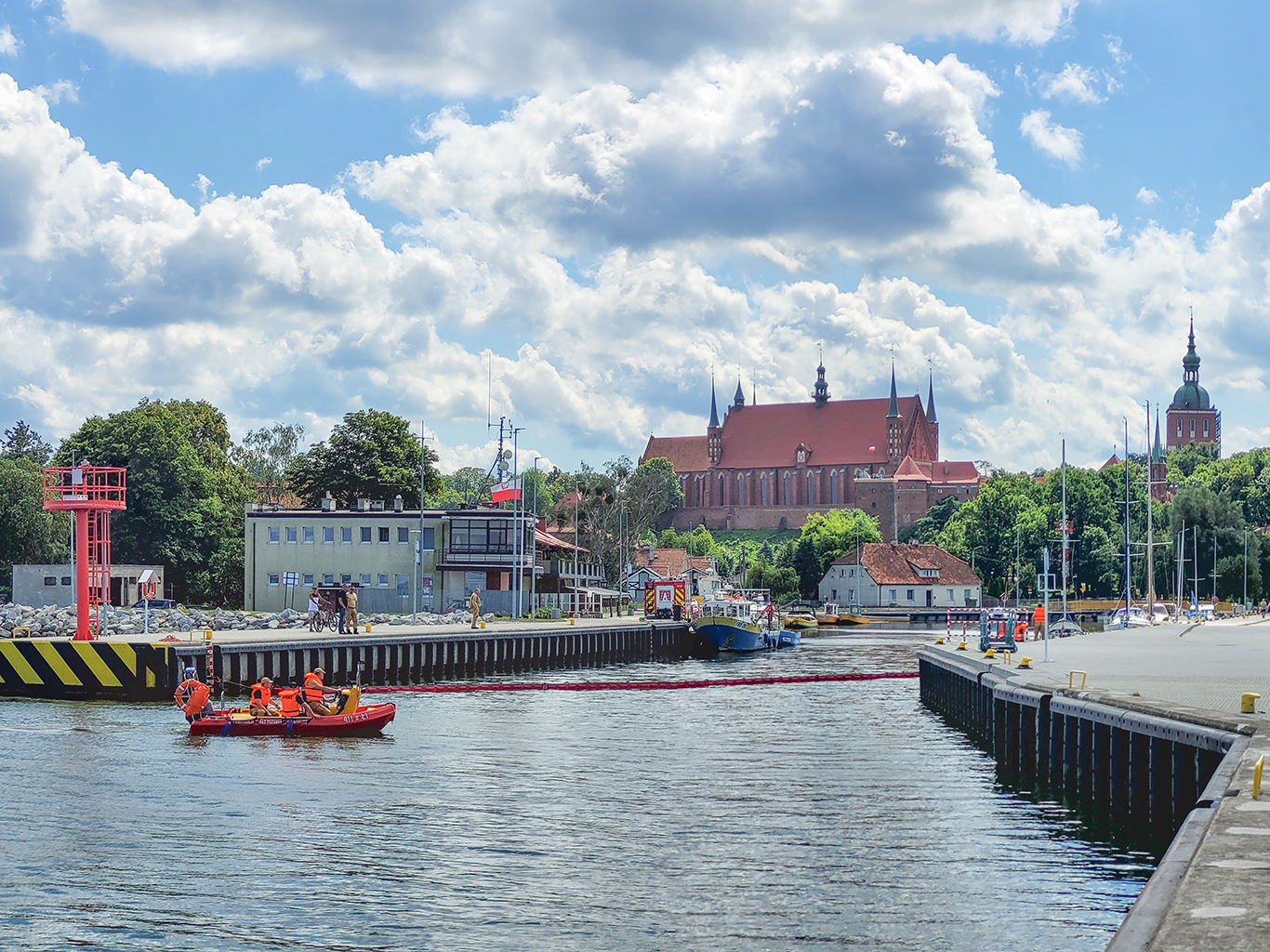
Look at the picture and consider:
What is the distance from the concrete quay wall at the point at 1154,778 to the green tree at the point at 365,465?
7584 cm

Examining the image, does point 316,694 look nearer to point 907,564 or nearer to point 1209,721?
point 1209,721

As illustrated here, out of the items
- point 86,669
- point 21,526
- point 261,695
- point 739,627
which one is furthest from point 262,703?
point 21,526

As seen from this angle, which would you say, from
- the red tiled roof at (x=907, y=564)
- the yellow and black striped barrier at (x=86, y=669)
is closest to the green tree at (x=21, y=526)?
the yellow and black striped barrier at (x=86, y=669)

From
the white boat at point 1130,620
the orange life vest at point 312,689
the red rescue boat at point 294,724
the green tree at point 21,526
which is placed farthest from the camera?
the white boat at point 1130,620

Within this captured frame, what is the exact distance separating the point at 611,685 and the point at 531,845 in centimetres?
3444

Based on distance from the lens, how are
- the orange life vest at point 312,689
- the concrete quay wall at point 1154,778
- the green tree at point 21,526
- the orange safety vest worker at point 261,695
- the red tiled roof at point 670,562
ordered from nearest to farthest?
the concrete quay wall at point 1154,778 → the orange safety vest worker at point 261,695 → the orange life vest at point 312,689 → the green tree at point 21,526 → the red tiled roof at point 670,562

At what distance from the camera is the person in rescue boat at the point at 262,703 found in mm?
38000

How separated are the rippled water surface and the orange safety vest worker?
4.57 ft

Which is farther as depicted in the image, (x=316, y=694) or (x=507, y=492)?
(x=507, y=492)

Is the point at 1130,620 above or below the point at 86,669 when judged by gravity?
below

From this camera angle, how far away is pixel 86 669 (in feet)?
153

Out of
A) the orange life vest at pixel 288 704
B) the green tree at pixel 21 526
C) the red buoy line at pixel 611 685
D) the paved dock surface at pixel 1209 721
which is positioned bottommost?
the red buoy line at pixel 611 685

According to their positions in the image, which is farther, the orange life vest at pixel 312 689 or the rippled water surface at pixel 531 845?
the orange life vest at pixel 312 689

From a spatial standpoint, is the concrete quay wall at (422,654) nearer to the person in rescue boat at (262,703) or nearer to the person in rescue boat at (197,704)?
the person in rescue boat at (262,703)
